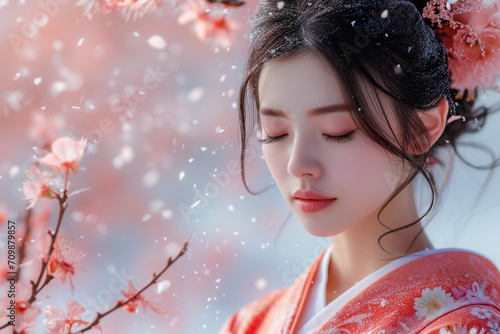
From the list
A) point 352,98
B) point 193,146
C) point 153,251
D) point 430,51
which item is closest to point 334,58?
point 352,98

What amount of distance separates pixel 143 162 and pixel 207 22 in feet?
1.20

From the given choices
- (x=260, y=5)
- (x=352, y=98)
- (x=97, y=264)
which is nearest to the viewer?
(x=352, y=98)

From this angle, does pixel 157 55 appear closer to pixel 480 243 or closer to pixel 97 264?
pixel 97 264

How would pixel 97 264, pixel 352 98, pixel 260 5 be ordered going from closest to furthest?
pixel 352 98, pixel 260 5, pixel 97 264

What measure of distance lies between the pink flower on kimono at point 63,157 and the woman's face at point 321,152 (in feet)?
1.58

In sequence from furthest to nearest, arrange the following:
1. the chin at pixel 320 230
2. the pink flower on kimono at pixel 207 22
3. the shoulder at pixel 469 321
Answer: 1. the pink flower on kimono at pixel 207 22
2. the chin at pixel 320 230
3. the shoulder at pixel 469 321

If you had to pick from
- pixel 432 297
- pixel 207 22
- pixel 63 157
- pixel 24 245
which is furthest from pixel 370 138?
pixel 24 245

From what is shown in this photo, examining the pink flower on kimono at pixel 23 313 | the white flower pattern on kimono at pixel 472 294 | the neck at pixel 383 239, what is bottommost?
the white flower pattern on kimono at pixel 472 294

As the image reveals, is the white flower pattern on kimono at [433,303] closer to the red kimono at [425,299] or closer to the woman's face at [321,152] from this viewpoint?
the red kimono at [425,299]

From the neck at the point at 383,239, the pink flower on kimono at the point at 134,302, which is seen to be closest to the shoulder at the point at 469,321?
the neck at the point at 383,239

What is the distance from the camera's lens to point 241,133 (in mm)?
1226

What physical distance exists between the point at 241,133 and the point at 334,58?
1.03ft

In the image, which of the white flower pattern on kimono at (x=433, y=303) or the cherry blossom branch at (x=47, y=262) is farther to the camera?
the cherry blossom branch at (x=47, y=262)

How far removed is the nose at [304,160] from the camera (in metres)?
0.98
